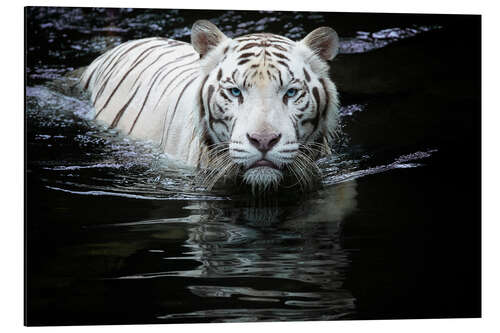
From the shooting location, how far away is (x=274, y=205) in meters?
3.46

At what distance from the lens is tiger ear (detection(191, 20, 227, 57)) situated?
3.50m

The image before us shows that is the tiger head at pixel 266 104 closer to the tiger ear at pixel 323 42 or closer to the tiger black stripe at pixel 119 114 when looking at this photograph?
the tiger ear at pixel 323 42

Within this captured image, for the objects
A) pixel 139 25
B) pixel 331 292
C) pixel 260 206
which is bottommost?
pixel 331 292

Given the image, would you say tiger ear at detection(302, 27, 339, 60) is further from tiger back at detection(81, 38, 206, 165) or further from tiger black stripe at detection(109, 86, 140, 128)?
tiger black stripe at detection(109, 86, 140, 128)

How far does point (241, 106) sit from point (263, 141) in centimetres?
20

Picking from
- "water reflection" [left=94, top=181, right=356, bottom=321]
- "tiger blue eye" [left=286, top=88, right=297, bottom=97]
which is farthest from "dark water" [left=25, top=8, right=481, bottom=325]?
"tiger blue eye" [left=286, top=88, right=297, bottom=97]

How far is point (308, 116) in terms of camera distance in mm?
3457

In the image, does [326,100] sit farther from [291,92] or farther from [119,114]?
[119,114]

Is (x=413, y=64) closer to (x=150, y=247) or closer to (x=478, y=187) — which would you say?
(x=478, y=187)

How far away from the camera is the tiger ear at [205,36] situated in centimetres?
350

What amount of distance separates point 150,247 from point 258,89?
61cm

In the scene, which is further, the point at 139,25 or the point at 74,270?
the point at 139,25

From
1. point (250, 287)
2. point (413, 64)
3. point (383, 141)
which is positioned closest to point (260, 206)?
point (250, 287)

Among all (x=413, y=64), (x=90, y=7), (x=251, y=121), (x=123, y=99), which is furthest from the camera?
(x=123, y=99)
